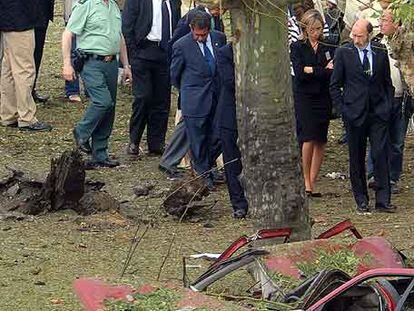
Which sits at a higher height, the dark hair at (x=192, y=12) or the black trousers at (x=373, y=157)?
the dark hair at (x=192, y=12)

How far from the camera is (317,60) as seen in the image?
11609mm

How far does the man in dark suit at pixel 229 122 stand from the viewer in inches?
422

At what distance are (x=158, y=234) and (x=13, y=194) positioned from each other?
165 centimetres

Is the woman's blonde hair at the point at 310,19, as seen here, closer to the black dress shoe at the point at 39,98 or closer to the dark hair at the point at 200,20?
the dark hair at the point at 200,20

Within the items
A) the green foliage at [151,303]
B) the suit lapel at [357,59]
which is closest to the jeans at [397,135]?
the suit lapel at [357,59]

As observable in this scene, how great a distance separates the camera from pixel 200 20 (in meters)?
11.6

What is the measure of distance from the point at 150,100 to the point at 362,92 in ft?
10.1

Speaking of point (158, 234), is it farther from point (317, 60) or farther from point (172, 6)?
point (172, 6)

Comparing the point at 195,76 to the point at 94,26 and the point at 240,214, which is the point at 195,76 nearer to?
the point at 94,26

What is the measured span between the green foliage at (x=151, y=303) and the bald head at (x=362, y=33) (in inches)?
202

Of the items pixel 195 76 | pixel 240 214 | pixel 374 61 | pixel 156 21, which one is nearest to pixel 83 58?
pixel 156 21

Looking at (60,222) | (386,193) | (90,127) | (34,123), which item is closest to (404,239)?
(386,193)

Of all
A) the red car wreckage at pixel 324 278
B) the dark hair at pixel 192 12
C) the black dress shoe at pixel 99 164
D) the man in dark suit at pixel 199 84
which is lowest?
the black dress shoe at pixel 99 164

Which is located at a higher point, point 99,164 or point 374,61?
point 374,61
